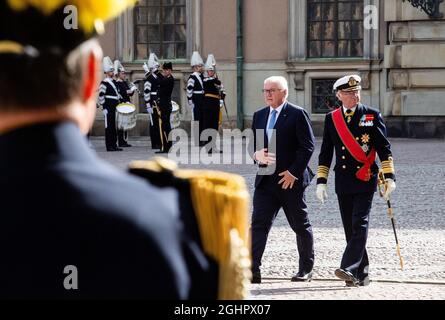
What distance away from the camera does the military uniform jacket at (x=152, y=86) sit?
70.9 ft

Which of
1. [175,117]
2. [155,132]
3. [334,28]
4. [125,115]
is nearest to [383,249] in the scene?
[155,132]

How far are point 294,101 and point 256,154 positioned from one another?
15446mm

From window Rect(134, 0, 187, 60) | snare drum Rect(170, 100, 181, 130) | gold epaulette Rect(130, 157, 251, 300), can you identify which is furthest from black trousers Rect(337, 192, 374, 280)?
window Rect(134, 0, 187, 60)

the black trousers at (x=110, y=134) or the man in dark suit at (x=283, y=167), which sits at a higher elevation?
the man in dark suit at (x=283, y=167)

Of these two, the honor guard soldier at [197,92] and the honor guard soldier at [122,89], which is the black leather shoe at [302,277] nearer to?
the honor guard soldier at [197,92]

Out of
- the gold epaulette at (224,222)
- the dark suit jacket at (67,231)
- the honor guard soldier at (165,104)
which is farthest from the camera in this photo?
the honor guard soldier at (165,104)

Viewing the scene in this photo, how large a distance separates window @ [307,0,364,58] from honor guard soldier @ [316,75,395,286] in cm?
1528

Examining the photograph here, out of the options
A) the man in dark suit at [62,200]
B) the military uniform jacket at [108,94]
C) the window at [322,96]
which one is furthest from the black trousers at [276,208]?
the window at [322,96]

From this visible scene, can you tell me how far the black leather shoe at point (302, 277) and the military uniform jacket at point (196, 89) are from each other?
42.4 ft

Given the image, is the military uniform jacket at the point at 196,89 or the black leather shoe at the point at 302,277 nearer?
the black leather shoe at the point at 302,277

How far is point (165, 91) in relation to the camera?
21500 mm

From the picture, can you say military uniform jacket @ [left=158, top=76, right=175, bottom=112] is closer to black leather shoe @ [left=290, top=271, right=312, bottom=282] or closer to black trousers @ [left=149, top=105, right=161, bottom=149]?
black trousers @ [left=149, top=105, right=161, bottom=149]

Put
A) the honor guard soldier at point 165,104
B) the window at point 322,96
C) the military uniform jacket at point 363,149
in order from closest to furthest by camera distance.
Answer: the military uniform jacket at point 363,149 < the honor guard soldier at point 165,104 < the window at point 322,96

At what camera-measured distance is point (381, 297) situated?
747 cm
